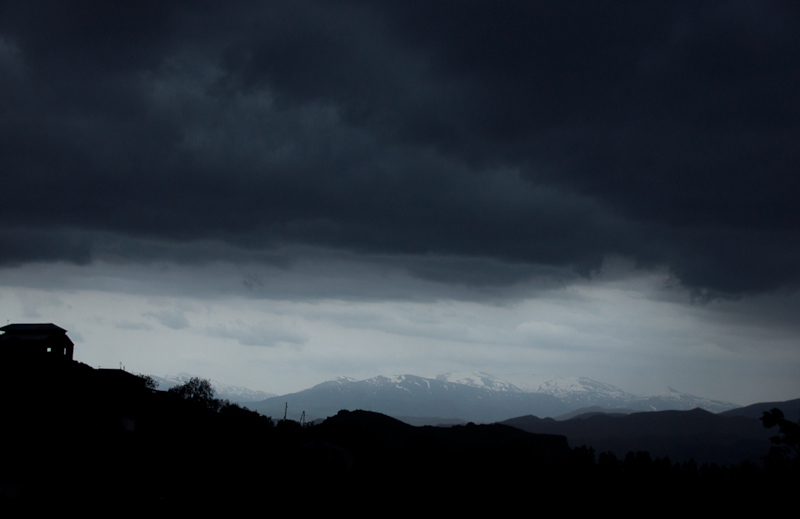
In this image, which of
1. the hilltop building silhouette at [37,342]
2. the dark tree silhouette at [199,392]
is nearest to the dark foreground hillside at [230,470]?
the hilltop building silhouette at [37,342]

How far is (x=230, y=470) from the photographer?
317 ft

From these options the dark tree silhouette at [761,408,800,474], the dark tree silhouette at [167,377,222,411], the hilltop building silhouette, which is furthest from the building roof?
the dark tree silhouette at [761,408,800,474]

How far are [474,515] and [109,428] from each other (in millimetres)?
54704

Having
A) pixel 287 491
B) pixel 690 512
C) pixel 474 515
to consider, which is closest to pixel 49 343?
pixel 287 491

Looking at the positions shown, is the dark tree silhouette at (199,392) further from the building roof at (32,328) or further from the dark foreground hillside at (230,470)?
the building roof at (32,328)

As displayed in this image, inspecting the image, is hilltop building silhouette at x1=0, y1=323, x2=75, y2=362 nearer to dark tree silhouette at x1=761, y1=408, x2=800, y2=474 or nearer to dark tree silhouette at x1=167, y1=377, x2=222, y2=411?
dark tree silhouette at x1=167, y1=377, x2=222, y2=411

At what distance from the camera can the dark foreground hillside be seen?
3184 inches

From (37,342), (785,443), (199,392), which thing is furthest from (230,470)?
(199,392)

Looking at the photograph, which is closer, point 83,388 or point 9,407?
point 9,407

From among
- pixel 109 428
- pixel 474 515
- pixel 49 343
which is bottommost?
pixel 474 515

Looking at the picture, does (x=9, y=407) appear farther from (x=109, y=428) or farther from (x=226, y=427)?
(x=226, y=427)

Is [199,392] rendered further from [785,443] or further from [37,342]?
[785,443]

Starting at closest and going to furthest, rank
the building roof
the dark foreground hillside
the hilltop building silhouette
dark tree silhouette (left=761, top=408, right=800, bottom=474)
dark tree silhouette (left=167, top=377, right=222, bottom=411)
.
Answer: the dark foreground hillside, the hilltop building silhouette, the building roof, dark tree silhouette (left=761, top=408, right=800, bottom=474), dark tree silhouette (left=167, top=377, right=222, bottom=411)

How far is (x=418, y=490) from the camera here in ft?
357
